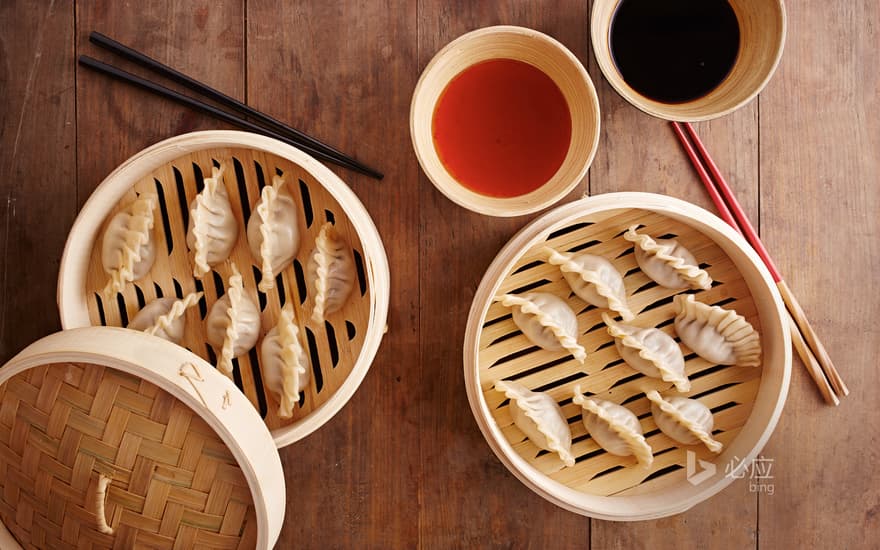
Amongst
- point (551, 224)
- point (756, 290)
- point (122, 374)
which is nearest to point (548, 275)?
point (551, 224)

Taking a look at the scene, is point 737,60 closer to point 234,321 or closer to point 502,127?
point 502,127

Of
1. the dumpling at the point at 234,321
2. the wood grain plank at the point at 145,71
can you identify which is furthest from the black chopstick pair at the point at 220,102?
the dumpling at the point at 234,321

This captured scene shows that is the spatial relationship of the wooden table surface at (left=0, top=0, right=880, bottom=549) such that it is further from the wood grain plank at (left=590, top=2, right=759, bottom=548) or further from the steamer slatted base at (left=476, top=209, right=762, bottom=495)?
the steamer slatted base at (left=476, top=209, right=762, bottom=495)

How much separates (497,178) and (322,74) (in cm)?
45

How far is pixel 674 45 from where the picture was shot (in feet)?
3.66

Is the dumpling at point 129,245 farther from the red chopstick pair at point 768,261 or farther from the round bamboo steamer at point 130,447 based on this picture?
the red chopstick pair at point 768,261

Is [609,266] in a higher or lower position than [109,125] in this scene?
lower

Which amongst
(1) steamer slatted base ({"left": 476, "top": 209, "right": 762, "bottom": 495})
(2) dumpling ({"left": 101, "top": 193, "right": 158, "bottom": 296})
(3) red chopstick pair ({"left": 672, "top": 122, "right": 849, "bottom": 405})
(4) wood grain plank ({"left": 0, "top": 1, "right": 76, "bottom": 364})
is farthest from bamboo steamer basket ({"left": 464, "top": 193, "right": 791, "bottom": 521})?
(4) wood grain plank ({"left": 0, "top": 1, "right": 76, "bottom": 364})

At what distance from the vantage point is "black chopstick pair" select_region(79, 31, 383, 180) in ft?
4.10

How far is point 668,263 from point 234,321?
0.79 meters

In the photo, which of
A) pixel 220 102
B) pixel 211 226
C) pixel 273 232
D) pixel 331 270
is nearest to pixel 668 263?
pixel 331 270

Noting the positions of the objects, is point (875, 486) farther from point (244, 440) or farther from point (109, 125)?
point (109, 125)

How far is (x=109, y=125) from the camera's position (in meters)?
1.30

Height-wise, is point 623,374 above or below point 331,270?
below
